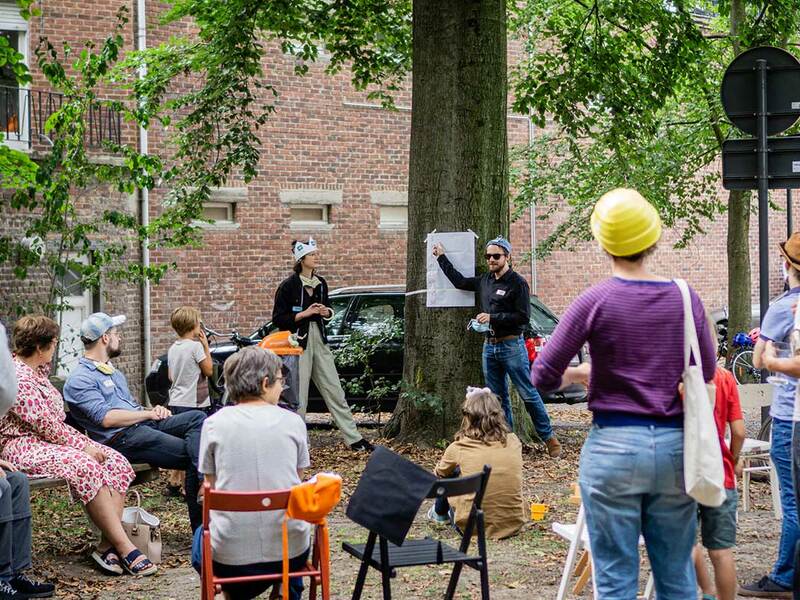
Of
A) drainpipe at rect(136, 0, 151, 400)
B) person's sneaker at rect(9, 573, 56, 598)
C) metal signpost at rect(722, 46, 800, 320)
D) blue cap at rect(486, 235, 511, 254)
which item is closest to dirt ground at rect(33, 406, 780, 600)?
person's sneaker at rect(9, 573, 56, 598)

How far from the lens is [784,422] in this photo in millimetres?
6184

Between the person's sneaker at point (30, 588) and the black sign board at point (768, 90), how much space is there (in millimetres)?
5955

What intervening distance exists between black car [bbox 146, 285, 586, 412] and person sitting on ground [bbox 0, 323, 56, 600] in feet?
23.5

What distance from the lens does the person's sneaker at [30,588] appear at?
6.49 metres

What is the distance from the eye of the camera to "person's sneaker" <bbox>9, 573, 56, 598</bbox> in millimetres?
6495

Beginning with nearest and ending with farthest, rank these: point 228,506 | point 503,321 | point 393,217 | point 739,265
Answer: point 228,506, point 503,321, point 739,265, point 393,217

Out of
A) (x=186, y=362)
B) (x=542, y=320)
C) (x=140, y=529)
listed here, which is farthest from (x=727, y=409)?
(x=542, y=320)

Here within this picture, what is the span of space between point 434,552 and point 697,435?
1.89 m

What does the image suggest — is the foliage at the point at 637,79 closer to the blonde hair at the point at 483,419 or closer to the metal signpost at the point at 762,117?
the metal signpost at the point at 762,117

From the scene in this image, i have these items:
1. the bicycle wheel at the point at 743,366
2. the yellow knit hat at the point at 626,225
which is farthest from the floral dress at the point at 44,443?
the bicycle wheel at the point at 743,366

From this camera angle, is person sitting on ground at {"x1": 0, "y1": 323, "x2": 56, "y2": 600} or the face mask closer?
person sitting on ground at {"x1": 0, "y1": 323, "x2": 56, "y2": 600}

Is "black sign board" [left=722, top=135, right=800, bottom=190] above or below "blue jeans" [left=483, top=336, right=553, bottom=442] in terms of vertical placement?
above

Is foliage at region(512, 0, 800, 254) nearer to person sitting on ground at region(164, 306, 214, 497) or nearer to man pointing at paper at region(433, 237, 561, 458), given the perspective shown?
man pointing at paper at region(433, 237, 561, 458)

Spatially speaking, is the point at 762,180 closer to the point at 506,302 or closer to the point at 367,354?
the point at 506,302
